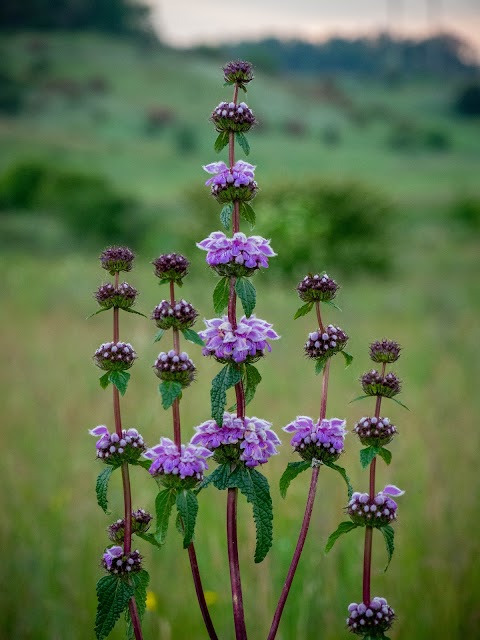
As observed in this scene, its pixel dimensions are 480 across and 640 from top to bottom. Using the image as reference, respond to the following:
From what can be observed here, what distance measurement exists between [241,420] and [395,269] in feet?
70.6

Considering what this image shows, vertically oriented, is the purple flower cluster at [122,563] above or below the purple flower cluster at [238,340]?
below

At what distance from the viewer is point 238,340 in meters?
1.80

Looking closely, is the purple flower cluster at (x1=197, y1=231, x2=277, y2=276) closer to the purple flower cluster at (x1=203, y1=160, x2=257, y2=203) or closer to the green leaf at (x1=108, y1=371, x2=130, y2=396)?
the purple flower cluster at (x1=203, y1=160, x2=257, y2=203)

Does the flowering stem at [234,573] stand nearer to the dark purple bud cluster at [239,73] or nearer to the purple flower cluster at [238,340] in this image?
the purple flower cluster at [238,340]

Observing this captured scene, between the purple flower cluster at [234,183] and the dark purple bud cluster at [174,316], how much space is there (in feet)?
1.16

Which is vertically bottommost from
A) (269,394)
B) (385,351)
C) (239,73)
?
(385,351)

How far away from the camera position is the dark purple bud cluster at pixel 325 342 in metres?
1.88

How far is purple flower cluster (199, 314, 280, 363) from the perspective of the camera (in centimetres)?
179

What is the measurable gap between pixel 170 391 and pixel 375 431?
1.97 ft

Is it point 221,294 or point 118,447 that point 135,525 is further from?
point 221,294

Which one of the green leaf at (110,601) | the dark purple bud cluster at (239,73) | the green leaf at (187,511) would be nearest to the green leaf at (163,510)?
the green leaf at (187,511)

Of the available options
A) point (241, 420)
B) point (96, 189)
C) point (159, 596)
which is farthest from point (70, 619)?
point (96, 189)

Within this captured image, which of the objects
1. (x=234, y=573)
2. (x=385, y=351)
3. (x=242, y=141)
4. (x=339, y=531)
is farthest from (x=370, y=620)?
(x=242, y=141)

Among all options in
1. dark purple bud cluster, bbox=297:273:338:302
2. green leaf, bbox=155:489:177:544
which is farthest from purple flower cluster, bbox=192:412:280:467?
dark purple bud cluster, bbox=297:273:338:302
